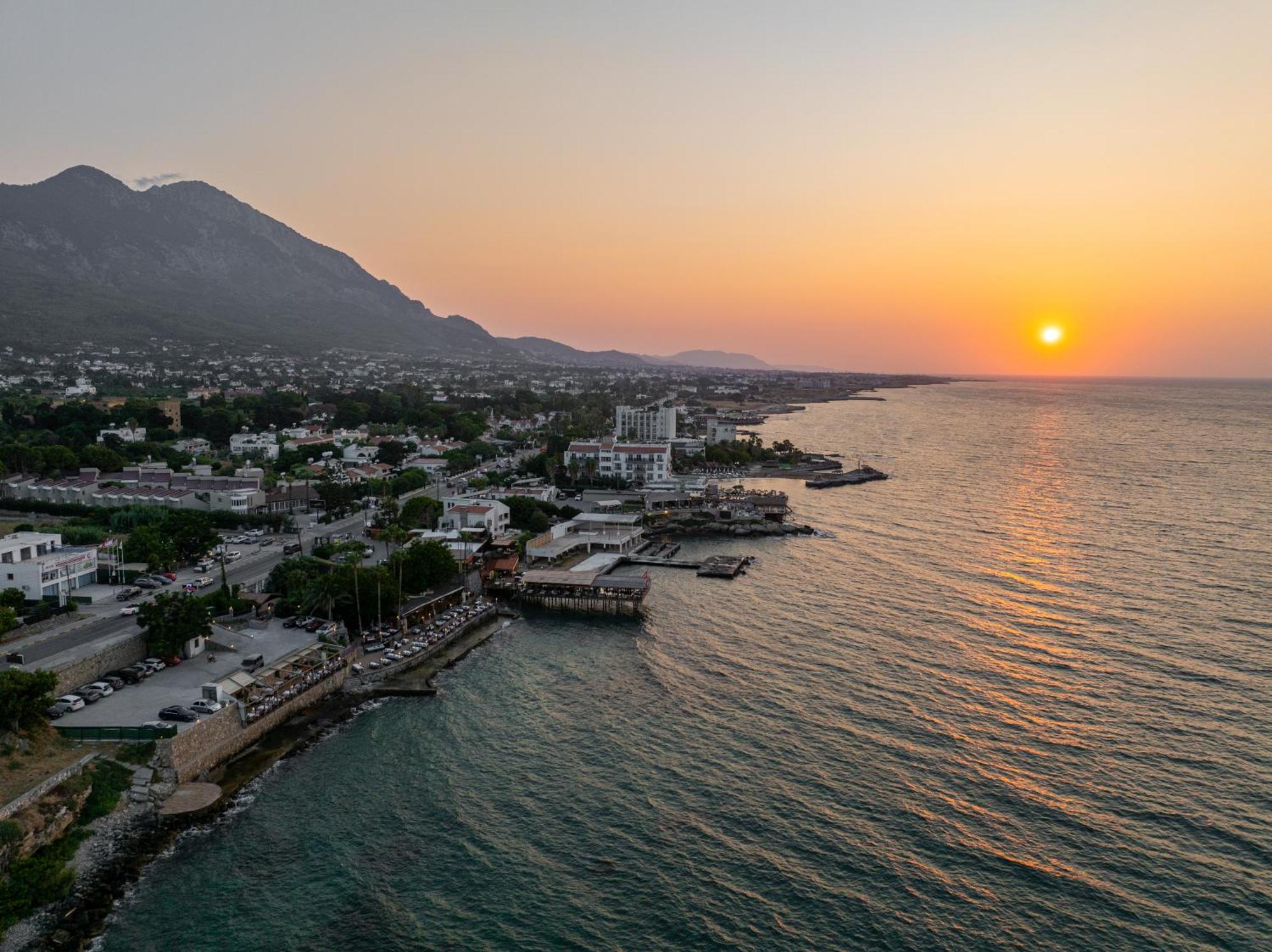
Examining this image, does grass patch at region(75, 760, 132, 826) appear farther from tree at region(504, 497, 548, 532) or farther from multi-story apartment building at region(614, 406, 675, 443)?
multi-story apartment building at region(614, 406, 675, 443)

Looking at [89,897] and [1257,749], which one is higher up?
[1257,749]

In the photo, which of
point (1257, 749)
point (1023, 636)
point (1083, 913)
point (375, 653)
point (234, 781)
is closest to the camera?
point (1083, 913)

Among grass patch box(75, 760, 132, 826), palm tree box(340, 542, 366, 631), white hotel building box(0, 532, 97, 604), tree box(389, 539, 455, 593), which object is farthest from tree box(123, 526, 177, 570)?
grass patch box(75, 760, 132, 826)

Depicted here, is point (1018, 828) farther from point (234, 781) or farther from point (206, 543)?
point (206, 543)

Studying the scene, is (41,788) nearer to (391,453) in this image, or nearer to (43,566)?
(43,566)

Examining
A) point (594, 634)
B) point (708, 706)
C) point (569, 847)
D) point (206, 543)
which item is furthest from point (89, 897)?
point (206, 543)

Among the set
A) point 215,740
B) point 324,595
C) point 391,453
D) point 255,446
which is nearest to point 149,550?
point 324,595
